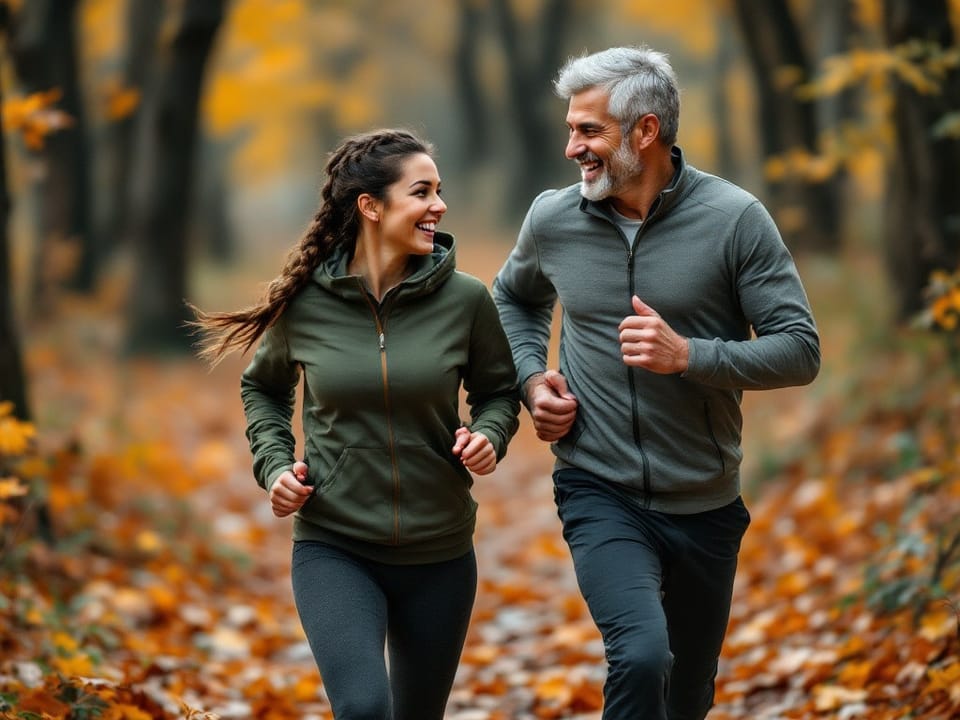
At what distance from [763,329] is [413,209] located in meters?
1.16

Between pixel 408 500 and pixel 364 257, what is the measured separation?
2.65ft

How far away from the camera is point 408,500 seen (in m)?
4.03

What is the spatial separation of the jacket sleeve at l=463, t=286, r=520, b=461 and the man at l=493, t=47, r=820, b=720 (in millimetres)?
106

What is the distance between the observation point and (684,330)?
13.9ft

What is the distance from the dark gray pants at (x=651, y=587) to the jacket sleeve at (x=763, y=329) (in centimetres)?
51

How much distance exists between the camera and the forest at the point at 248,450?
572cm

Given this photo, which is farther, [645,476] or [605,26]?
[605,26]

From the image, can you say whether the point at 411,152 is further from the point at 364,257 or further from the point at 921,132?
the point at 921,132

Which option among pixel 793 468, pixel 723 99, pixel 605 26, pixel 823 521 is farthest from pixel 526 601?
pixel 605 26

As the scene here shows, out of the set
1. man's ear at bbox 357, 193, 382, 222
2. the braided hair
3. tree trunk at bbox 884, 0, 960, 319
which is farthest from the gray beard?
tree trunk at bbox 884, 0, 960, 319

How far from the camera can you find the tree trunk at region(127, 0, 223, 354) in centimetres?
1402

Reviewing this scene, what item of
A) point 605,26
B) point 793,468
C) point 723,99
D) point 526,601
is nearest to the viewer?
point 526,601

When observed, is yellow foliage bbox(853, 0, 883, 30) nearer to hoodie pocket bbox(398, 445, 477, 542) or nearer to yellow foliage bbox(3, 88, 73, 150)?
yellow foliage bbox(3, 88, 73, 150)

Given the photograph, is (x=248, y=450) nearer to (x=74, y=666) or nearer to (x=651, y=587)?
(x=74, y=666)
